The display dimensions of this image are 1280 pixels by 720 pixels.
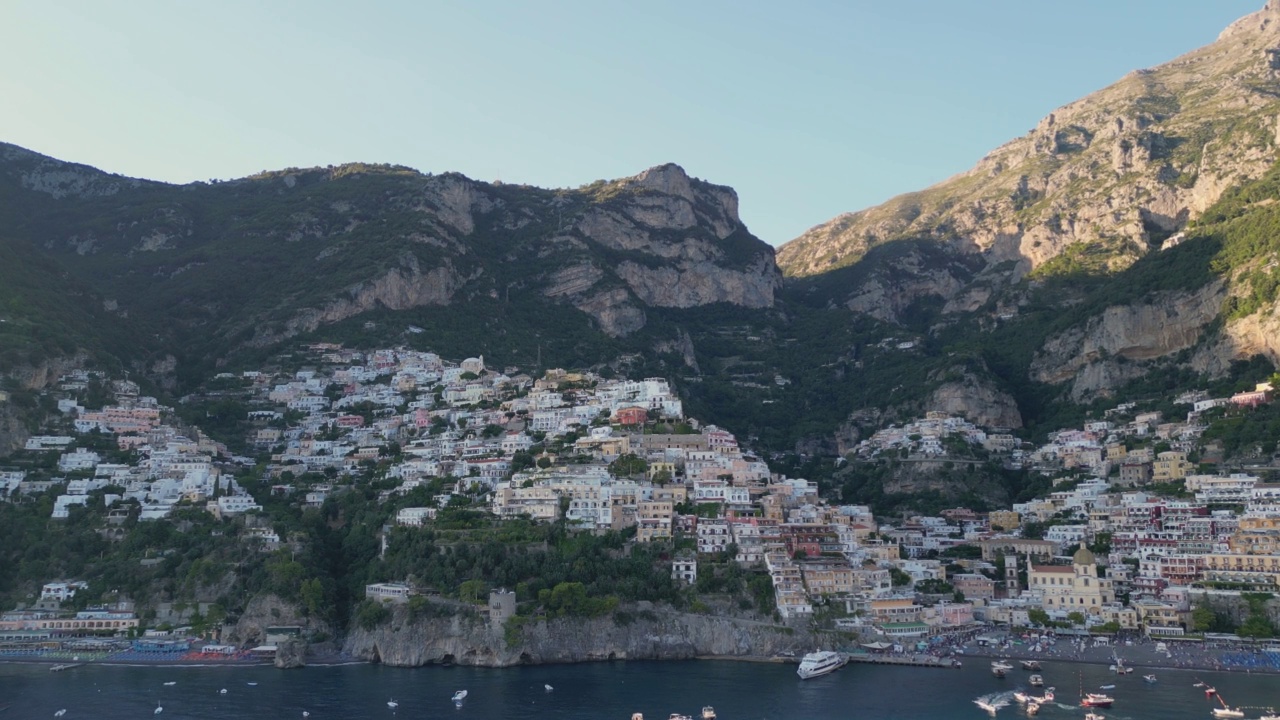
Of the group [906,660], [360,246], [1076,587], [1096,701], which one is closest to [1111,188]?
[1076,587]

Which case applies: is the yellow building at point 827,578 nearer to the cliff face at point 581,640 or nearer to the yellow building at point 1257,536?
the cliff face at point 581,640

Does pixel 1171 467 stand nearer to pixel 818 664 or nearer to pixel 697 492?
pixel 697 492

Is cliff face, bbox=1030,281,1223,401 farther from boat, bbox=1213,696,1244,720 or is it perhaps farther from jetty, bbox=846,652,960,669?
boat, bbox=1213,696,1244,720

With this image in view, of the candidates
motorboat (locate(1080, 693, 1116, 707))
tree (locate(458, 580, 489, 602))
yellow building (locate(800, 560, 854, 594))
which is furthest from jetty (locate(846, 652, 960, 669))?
tree (locate(458, 580, 489, 602))

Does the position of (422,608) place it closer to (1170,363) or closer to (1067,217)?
(1170,363)

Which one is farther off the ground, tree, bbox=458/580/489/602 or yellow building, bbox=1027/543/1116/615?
yellow building, bbox=1027/543/1116/615

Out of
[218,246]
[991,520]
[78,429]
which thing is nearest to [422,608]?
[78,429]

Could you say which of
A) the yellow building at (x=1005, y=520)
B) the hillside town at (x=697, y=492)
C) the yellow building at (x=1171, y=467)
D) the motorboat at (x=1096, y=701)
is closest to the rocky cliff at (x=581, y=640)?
the hillside town at (x=697, y=492)
